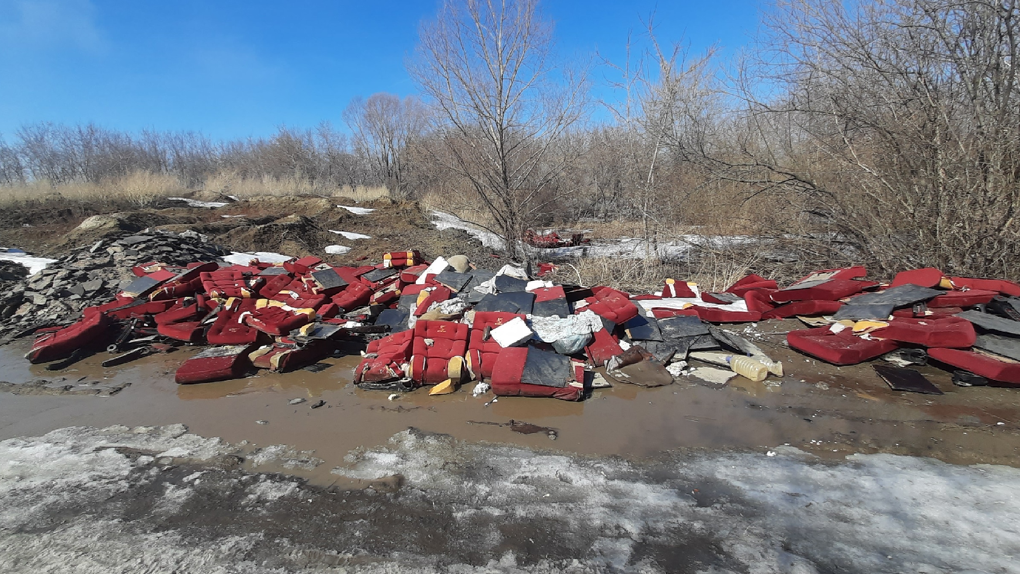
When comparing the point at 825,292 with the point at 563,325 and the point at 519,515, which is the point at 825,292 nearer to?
the point at 563,325

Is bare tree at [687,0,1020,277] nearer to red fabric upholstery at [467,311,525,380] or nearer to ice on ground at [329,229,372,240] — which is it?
red fabric upholstery at [467,311,525,380]

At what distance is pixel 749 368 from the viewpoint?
4.12m

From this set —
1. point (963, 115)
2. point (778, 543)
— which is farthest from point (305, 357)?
point (963, 115)

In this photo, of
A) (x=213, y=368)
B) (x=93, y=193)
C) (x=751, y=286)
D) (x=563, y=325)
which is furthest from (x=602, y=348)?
(x=93, y=193)

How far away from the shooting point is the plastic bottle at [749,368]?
13.3ft

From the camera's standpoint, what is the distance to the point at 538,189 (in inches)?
328

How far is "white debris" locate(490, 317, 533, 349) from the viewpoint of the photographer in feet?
13.9

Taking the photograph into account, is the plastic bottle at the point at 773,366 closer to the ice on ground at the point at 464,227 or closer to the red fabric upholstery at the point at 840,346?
the red fabric upholstery at the point at 840,346

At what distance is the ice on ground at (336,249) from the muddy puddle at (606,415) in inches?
295

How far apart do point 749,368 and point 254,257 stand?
9.87 meters

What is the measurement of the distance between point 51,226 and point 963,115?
1930 centimetres

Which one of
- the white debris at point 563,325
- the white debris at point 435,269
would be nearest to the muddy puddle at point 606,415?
the white debris at point 563,325

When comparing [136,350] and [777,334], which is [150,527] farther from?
A: [777,334]

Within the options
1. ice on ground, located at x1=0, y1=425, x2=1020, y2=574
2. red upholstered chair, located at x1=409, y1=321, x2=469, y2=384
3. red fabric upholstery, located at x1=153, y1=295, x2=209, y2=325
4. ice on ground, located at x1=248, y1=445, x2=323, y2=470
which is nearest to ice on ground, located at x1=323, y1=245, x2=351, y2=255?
red fabric upholstery, located at x1=153, y1=295, x2=209, y2=325
